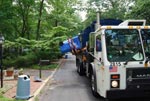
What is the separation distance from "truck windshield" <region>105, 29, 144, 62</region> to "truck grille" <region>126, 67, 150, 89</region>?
1.17ft

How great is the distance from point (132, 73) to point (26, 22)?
23.3 meters

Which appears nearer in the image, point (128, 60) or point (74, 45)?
point (128, 60)

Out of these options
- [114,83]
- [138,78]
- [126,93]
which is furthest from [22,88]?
[138,78]

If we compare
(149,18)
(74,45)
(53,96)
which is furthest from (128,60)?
(149,18)

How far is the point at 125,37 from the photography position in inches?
355

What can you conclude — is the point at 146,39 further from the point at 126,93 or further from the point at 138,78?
the point at 126,93

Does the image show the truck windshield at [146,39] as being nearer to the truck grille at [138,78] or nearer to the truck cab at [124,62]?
the truck cab at [124,62]

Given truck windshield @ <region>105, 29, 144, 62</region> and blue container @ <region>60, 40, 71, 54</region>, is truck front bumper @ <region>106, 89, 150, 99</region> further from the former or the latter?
blue container @ <region>60, 40, 71, 54</region>

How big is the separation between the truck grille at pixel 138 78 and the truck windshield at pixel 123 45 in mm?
357

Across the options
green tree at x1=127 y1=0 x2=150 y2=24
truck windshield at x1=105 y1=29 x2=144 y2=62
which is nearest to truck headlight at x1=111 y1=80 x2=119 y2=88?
truck windshield at x1=105 y1=29 x2=144 y2=62

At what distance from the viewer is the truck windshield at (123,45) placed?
873cm

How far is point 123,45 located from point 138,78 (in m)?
1.09

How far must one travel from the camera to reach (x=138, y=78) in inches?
337

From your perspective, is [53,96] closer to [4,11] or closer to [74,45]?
[74,45]
